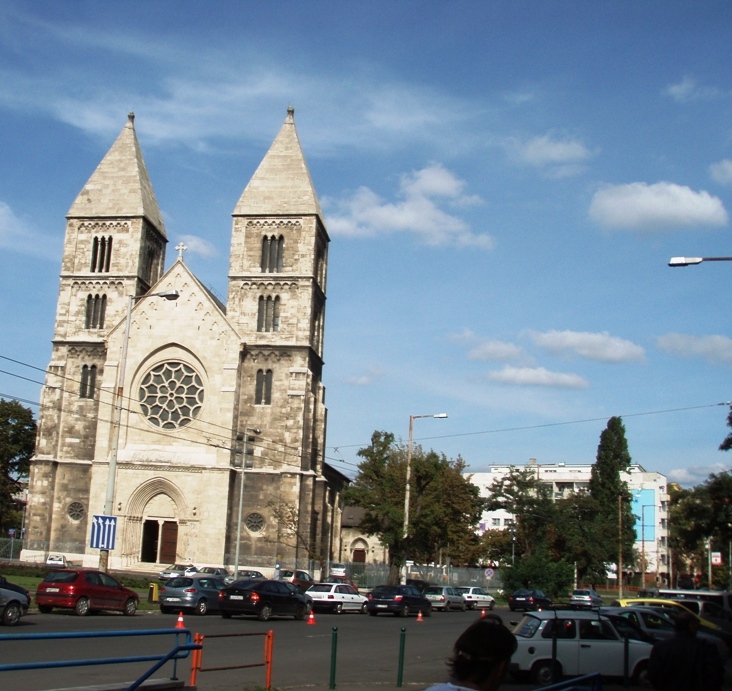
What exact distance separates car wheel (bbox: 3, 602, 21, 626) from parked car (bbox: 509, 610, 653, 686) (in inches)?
461

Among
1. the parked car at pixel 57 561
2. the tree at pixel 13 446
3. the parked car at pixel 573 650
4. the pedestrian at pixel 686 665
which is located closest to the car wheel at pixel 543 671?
the parked car at pixel 573 650

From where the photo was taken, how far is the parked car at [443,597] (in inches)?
1711

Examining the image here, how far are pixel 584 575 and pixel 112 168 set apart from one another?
45.7 meters

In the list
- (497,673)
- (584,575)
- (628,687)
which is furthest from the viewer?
(584,575)

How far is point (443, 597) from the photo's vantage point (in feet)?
143

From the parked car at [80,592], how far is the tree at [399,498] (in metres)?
21.4

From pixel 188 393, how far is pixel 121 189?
47.8ft

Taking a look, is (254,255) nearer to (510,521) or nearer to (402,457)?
(402,457)

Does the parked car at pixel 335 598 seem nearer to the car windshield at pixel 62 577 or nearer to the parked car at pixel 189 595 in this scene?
the parked car at pixel 189 595

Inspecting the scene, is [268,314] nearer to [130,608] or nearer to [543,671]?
[130,608]

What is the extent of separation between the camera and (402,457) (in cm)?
5331

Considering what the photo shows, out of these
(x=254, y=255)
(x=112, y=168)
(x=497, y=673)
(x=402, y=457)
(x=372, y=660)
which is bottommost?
(x=372, y=660)

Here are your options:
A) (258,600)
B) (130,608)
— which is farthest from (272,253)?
(130,608)

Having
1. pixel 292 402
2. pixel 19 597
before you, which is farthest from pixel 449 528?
pixel 19 597
